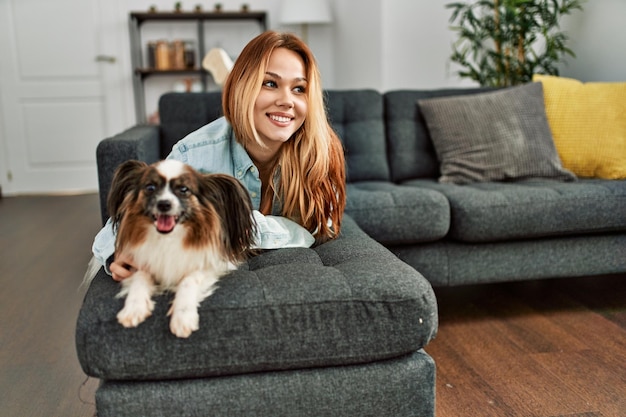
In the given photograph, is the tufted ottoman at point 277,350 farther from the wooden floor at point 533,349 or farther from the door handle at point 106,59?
the door handle at point 106,59

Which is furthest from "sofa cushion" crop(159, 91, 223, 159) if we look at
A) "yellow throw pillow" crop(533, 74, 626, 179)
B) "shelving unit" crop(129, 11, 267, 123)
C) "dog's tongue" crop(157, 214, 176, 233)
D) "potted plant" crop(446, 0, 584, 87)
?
"shelving unit" crop(129, 11, 267, 123)

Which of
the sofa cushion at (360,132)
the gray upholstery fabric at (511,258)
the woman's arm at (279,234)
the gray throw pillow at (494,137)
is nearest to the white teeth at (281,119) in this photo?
the woman's arm at (279,234)

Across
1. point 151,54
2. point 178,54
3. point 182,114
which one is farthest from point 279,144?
point 151,54

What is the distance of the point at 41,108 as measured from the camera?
19.4 ft

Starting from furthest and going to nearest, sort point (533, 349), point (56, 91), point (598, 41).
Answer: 1. point (56, 91)
2. point (598, 41)
3. point (533, 349)

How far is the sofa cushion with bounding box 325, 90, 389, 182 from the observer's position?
2.97 metres

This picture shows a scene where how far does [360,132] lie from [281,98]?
1.26m

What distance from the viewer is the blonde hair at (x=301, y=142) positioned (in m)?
1.77

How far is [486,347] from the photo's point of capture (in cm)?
225

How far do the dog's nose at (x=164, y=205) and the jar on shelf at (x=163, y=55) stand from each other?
488 centimetres

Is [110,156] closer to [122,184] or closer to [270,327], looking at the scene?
[122,184]

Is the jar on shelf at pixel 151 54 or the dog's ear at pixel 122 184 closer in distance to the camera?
the dog's ear at pixel 122 184

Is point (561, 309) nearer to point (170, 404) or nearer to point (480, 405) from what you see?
point (480, 405)

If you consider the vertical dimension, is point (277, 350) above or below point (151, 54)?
below
